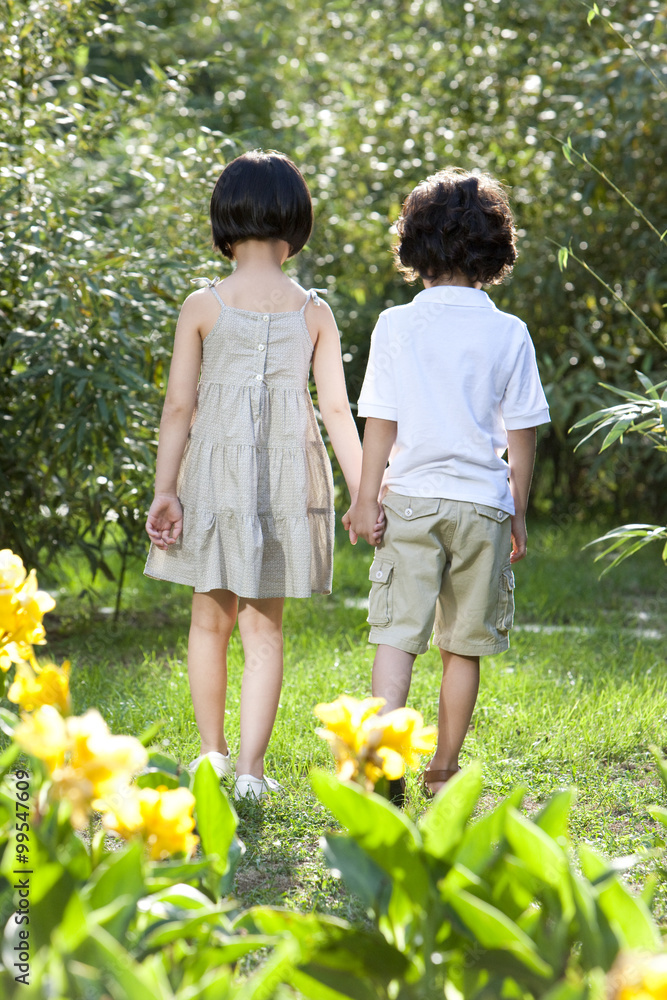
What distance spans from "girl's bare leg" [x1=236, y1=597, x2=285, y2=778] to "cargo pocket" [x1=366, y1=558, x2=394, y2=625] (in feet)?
0.78

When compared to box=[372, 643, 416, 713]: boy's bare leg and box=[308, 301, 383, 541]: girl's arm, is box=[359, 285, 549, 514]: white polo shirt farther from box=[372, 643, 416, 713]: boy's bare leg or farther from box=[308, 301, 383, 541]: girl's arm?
box=[372, 643, 416, 713]: boy's bare leg

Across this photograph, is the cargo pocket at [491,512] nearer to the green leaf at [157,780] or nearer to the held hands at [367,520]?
the held hands at [367,520]

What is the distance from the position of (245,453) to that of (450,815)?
1.10m

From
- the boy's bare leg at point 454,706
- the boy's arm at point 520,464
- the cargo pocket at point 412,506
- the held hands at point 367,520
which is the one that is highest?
the boy's arm at point 520,464

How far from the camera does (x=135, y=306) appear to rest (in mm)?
3197

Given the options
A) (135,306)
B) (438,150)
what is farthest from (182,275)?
(438,150)

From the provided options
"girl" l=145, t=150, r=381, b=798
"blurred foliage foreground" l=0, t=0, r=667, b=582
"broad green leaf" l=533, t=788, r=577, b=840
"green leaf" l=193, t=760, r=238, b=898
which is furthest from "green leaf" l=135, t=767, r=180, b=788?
"blurred foliage foreground" l=0, t=0, r=667, b=582

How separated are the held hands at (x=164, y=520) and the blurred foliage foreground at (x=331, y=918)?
868 mm

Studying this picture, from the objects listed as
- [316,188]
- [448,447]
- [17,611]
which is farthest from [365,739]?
[316,188]

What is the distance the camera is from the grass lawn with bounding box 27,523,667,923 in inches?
79.1

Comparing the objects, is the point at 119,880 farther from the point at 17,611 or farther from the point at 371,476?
the point at 371,476

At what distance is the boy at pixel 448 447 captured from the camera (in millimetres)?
2076

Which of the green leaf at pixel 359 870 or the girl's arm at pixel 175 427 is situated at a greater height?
the girl's arm at pixel 175 427

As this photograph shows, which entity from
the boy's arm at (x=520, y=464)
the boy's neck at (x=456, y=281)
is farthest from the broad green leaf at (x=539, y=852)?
the boy's neck at (x=456, y=281)
